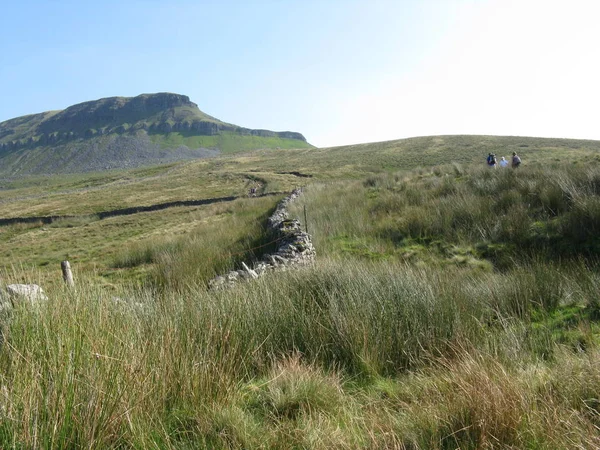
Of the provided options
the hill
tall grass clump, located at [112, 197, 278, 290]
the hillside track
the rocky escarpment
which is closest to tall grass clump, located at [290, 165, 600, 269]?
tall grass clump, located at [112, 197, 278, 290]

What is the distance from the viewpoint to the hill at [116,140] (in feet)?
452

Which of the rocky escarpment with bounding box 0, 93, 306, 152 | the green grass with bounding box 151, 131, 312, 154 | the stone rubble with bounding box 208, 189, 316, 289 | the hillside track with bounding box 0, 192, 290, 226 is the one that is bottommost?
the hillside track with bounding box 0, 192, 290, 226

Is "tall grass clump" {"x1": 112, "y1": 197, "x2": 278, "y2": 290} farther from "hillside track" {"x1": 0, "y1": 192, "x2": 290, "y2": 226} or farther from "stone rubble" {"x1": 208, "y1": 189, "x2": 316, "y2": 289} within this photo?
"hillside track" {"x1": 0, "y1": 192, "x2": 290, "y2": 226}

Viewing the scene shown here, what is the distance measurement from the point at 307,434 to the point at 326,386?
0.49 m

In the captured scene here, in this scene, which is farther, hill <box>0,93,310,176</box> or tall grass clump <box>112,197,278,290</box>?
hill <box>0,93,310,176</box>

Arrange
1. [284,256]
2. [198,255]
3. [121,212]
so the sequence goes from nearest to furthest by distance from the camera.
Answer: [284,256] < [198,255] < [121,212]

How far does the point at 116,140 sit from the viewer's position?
158125mm

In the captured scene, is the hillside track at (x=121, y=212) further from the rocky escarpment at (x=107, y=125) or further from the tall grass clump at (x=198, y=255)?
the rocky escarpment at (x=107, y=125)

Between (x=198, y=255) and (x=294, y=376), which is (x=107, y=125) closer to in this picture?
(x=198, y=255)

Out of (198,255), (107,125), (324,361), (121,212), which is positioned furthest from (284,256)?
(107,125)

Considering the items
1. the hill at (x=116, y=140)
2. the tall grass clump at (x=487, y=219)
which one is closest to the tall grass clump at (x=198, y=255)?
the tall grass clump at (x=487, y=219)

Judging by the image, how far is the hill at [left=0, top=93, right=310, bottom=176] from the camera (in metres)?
138

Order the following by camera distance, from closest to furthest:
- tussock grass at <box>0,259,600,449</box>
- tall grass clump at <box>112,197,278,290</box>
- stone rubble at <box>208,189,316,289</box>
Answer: tussock grass at <box>0,259,600,449</box>
stone rubble at <box>208,189,316,289</box>
tall grass clump at <box>112,197,278,290</box>

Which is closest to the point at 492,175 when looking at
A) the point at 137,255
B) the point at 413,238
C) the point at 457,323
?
the point at 413,238
